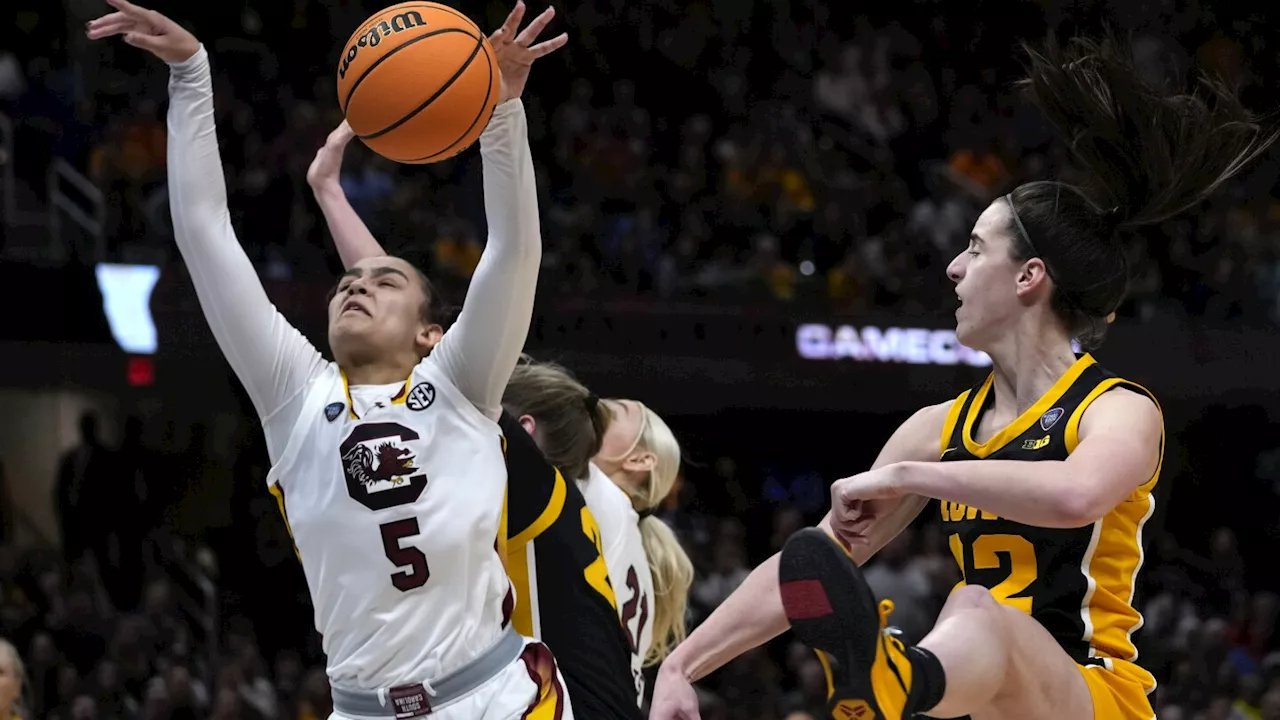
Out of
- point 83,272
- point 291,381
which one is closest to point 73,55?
point 83,272

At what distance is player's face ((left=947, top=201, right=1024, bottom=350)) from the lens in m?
3.94

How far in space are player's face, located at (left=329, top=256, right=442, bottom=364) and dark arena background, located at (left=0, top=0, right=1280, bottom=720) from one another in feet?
20.3

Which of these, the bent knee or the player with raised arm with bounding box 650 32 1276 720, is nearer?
the player with raised arm with bounding box 650 32 1276 720

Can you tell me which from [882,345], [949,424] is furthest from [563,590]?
[882,345]

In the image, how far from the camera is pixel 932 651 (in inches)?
126

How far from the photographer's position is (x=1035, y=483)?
3.36 metres

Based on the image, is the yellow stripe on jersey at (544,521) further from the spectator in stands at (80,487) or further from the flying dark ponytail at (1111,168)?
the spectator in stands at (80,487)

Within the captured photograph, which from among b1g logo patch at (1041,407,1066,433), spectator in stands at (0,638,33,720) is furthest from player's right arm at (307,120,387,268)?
spectator in stands at (0,638,33,720)

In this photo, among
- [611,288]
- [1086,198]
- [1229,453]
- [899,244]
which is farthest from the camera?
[1229,453]

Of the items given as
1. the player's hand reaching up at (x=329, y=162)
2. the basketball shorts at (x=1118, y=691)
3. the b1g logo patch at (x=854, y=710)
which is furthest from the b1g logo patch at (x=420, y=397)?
the basketball shorts at (x=1118, y=691)

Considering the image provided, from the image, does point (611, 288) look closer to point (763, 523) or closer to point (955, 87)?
point (763, 523)

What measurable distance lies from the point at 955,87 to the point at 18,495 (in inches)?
372

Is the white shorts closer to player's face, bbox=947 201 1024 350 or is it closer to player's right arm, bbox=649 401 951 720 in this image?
player's right arm, bbox=649 401 951 720

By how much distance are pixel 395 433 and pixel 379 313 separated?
0.38m
